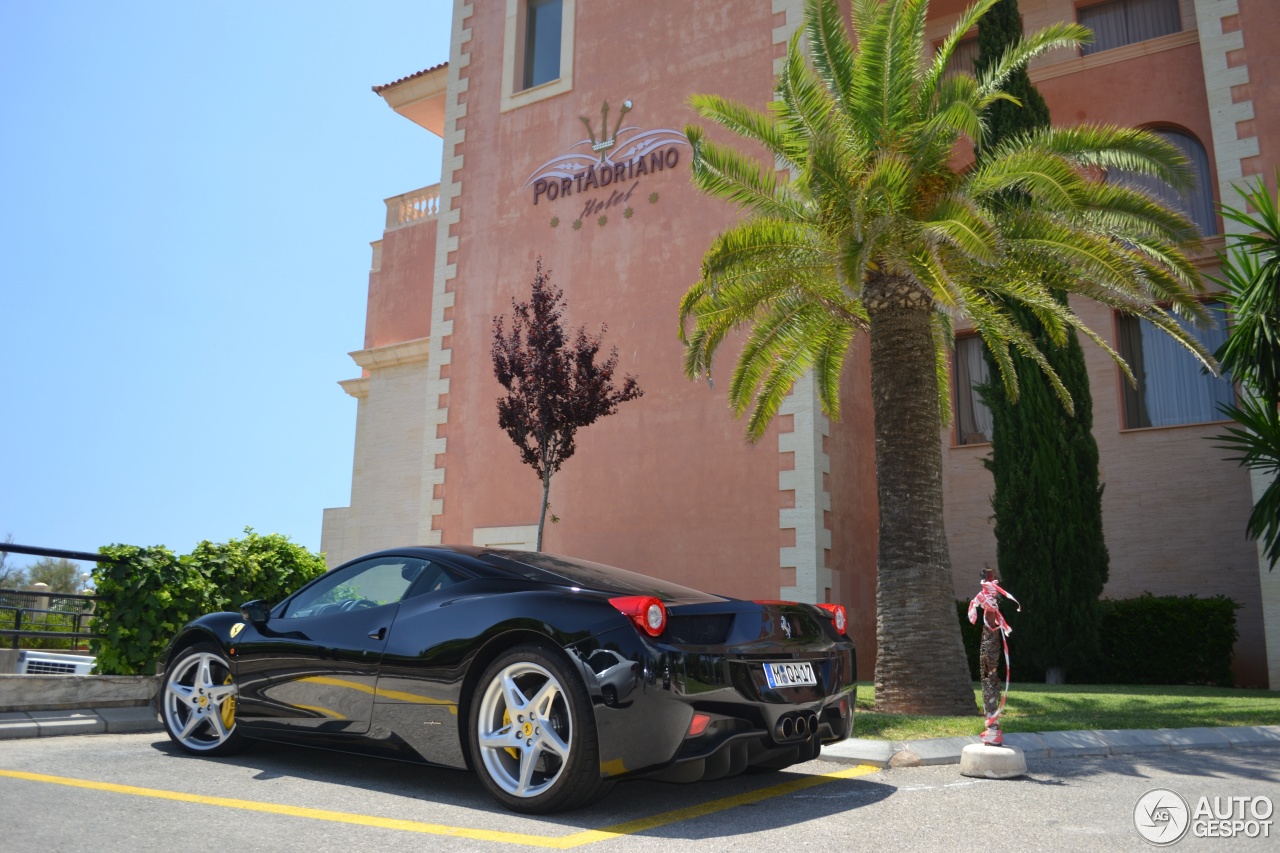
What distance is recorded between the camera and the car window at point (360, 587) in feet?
17.6

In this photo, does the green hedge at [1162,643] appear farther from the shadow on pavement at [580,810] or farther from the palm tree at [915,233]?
the shadow on pavement at [580,810]

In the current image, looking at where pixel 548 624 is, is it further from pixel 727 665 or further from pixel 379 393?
pixel 379 393

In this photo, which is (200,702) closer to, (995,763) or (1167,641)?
(995,763)

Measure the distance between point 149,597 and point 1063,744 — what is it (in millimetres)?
7022

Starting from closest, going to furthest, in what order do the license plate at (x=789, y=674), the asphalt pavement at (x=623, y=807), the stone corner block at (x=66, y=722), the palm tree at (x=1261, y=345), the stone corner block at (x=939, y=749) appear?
the asphalt pavement at (x=623, y=807), the license plate at (x=789, y=674), the stone corner block at (x=939, y=749), the stone corner block at (x=66, y=722), the palm tree at (x=1261, y=345)

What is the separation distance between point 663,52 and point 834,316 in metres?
6.67

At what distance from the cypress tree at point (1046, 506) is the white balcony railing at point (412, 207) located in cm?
1098

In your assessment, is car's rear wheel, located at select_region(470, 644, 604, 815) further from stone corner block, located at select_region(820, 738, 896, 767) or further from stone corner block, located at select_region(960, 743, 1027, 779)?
stone corner block, located at select_region(960, 743, 1027, 779)

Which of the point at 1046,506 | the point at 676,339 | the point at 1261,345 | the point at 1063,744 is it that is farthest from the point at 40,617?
the point at 1261,345

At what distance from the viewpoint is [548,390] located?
13.5 metres

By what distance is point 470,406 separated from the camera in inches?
648

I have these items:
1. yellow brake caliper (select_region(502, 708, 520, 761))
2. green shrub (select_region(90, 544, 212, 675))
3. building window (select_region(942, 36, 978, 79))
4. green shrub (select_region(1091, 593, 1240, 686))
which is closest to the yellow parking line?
yellow brake caliper (select_region(502, 708, 520, 761))

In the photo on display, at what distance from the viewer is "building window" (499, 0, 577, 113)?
17062 millimetres

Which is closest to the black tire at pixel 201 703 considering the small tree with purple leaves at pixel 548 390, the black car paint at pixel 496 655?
the black car paint at pixel 496 655
